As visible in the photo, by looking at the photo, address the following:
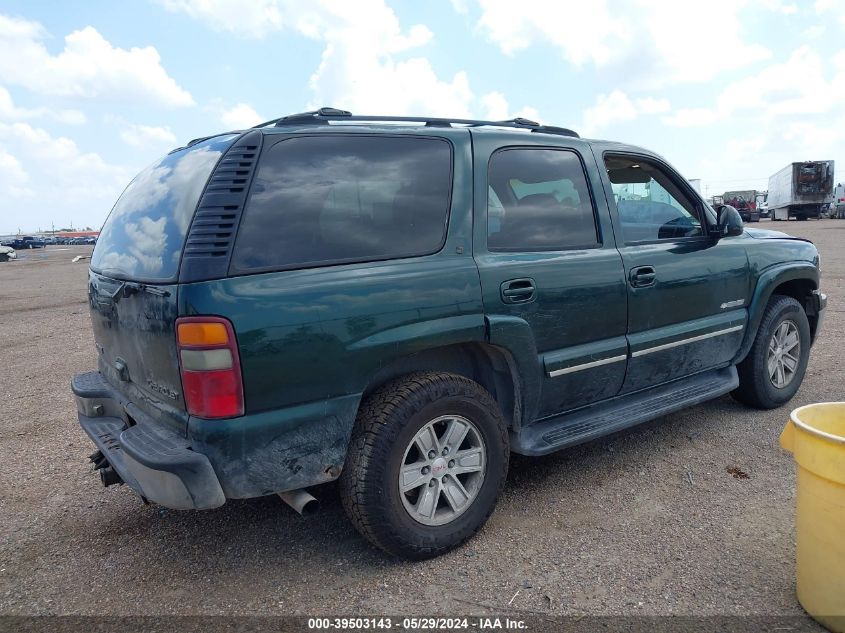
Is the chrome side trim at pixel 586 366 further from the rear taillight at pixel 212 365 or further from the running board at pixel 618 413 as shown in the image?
the rear taillight at pixel 212 365

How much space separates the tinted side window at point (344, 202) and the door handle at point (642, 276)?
1.23 metres

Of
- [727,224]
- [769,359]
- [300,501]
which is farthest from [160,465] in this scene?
[769,359]

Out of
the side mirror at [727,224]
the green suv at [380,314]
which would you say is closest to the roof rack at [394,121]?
the green suv at [380,314]

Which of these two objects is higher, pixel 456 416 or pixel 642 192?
pixel 642 192

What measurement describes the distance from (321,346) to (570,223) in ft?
5.48

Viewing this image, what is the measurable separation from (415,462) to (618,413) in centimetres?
139


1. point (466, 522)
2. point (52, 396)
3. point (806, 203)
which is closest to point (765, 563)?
point (466, 522)

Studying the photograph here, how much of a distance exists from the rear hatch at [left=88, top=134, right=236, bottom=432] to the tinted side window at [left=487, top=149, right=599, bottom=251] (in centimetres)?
131

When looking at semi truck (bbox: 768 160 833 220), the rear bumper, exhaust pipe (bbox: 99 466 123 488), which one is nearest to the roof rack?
the rear bumper

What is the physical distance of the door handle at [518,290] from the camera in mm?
3002

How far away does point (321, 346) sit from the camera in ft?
8.14

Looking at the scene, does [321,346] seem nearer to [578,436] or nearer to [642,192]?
[578,436]

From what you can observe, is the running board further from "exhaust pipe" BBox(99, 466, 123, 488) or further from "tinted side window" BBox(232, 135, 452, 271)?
"exhaust pipe" BBox(99, 466, 123, 488)

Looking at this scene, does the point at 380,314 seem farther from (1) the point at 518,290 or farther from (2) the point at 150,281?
(2) the point at 150,281
